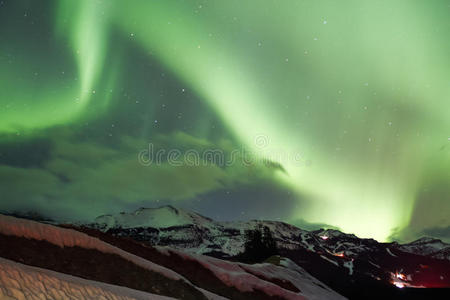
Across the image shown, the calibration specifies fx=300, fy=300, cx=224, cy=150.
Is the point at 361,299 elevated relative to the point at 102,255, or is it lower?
elevated

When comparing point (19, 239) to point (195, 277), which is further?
point (195, 277)

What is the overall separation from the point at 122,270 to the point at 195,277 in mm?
6999

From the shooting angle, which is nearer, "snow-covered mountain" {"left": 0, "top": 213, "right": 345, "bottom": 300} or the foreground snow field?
the foreground snow field

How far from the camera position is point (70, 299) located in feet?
15.6

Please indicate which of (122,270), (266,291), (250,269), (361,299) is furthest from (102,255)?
(361,299)

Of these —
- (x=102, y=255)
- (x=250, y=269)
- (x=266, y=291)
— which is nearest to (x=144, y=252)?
(x=102, y=255)

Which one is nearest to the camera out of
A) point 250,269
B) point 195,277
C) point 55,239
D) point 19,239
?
point 19,239

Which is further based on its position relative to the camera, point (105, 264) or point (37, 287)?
point (105, 264)

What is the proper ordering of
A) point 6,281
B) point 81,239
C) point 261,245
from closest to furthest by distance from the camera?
point 6,281
point 81,239
point 261,245

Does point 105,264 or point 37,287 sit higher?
point 37,287

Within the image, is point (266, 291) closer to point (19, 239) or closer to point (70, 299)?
point (19, 239)

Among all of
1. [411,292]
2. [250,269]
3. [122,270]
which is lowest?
[122,270]

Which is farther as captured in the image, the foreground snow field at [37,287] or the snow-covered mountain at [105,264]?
the snow-covered mountain at [105,264]

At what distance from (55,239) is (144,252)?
8.01 metres
